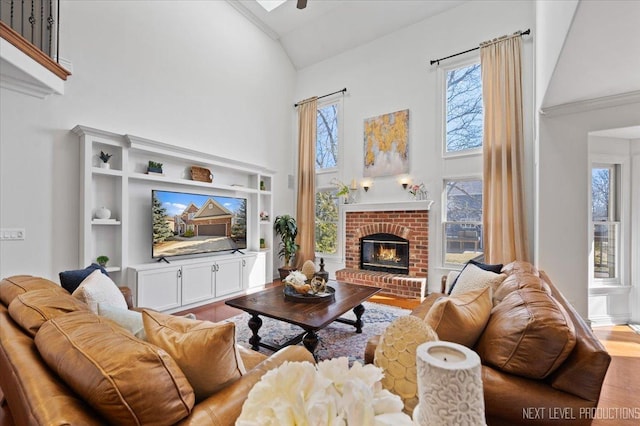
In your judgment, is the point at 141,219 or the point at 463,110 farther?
the point at 463,110

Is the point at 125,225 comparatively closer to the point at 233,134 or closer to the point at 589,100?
the point at 233,134

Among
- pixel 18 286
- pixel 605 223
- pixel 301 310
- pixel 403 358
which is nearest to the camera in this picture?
pixel 403 358

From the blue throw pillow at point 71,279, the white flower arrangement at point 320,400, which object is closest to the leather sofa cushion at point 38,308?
the blue throw pillow at point 71,279

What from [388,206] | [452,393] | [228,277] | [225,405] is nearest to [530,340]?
[452,393]

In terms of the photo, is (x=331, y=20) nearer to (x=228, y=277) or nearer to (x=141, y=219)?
(x=141, y=219)

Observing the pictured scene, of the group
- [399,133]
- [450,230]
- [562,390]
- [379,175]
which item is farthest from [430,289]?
[562,390]

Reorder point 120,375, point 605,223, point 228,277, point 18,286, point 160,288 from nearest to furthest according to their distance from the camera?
1. point 120,375
2. point 18,286
3. point 605,223
4. point 160,288
5. point 228,277

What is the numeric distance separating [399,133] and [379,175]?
79cm

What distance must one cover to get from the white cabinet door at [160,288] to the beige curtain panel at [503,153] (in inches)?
168

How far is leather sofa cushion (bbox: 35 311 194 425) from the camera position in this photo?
0.75 m

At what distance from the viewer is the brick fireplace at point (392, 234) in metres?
4.39

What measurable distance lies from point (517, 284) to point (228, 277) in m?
3.76

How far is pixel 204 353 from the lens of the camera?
3.17ft

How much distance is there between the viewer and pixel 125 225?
338cm
